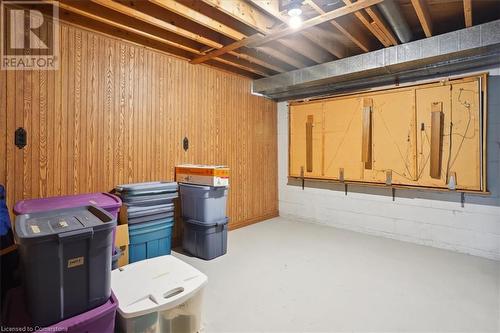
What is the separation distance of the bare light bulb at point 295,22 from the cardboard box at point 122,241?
257 cm

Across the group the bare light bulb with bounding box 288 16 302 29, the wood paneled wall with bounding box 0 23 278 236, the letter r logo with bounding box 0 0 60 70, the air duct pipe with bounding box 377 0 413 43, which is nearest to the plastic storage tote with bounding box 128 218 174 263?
the wood paneled wall with bounding box 0 23 278 236

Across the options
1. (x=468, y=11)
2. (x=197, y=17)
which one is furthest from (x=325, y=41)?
(x=197, y=17)

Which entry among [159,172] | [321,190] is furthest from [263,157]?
[159,172]

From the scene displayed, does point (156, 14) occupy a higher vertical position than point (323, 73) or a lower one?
higher

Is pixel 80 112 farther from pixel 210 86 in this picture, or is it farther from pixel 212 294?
pixel 212 294

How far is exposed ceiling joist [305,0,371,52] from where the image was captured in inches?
91.7

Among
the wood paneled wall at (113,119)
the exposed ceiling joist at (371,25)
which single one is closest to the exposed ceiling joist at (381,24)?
the exposed ceiling joist at (371,25)

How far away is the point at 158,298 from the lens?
1.58 m

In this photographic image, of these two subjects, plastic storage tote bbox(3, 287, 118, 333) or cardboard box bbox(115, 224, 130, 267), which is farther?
cardboard box bbox(115, 224, 130, 267)

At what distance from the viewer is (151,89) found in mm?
3297

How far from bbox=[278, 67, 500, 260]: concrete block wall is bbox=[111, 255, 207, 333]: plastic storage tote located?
10.4ft

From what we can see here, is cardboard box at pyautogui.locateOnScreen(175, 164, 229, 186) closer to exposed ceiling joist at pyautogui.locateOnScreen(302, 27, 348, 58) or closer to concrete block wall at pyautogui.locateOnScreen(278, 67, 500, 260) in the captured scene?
exposed ceiling joist at pyautogui.locateOnScreen(302, 27, 348, 58)

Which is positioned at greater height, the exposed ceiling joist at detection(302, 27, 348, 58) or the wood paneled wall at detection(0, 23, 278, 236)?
the exposed ceiling joist at detection(302, 27, 348, 58)

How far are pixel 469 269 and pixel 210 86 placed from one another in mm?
3962
